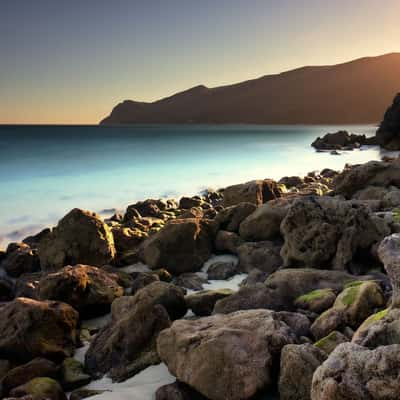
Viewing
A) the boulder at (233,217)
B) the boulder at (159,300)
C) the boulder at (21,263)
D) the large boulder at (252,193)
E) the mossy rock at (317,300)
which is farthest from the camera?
the large boulder at (252,193)

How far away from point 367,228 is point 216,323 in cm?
388

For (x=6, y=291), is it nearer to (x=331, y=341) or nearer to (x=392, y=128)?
(x=331, y=341)

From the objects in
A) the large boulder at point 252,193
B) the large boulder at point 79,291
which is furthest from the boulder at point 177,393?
the large boulder at point 252,193

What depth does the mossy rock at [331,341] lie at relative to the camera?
13.7ft

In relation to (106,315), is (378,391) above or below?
above

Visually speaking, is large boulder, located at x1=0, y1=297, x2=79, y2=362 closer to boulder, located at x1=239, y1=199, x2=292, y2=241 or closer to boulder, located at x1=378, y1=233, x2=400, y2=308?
boulder, located at x1=378, y1=233, x2=400, y2=308

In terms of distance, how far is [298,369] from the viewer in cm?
383

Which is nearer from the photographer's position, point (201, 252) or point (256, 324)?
point (256, 324)

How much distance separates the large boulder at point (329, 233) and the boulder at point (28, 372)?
4.17 metres

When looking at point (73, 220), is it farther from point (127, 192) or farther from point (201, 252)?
point (127, 192)

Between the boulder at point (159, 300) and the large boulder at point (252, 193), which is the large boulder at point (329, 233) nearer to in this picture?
the boulder at point (159, 300)

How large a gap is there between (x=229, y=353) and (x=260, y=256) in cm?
448

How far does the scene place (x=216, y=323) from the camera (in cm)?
484

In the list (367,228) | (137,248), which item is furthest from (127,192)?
(367,228)
